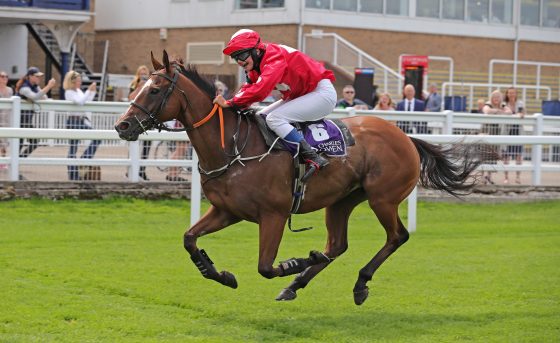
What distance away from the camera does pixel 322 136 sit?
886cm

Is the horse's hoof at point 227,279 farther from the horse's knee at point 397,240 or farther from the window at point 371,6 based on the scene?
the window at point 371,6

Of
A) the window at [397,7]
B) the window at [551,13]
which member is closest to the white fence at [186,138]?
the window at [397,7]

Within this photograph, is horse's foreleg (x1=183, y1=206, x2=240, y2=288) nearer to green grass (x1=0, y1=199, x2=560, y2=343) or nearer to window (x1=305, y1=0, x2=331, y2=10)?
green grass (x1=0, y1=199, x2=560, y2=343)

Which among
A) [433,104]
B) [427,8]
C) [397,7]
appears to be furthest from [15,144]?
[427,8]

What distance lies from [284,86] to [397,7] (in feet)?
72.0

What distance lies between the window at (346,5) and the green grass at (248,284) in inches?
600

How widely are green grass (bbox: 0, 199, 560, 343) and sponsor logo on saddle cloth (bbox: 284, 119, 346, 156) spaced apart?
3.96 feet

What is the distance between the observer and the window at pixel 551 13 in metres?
33.2

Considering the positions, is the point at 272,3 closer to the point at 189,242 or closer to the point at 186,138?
the point at 186,138

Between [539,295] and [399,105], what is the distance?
29.8 ft

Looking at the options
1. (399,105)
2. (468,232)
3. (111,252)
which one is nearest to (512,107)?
(399,105)

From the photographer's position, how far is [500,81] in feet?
104

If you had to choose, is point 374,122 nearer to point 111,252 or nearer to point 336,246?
point 336,246

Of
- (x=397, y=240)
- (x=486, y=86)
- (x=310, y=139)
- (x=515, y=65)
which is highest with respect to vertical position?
(x=515, y=65)
